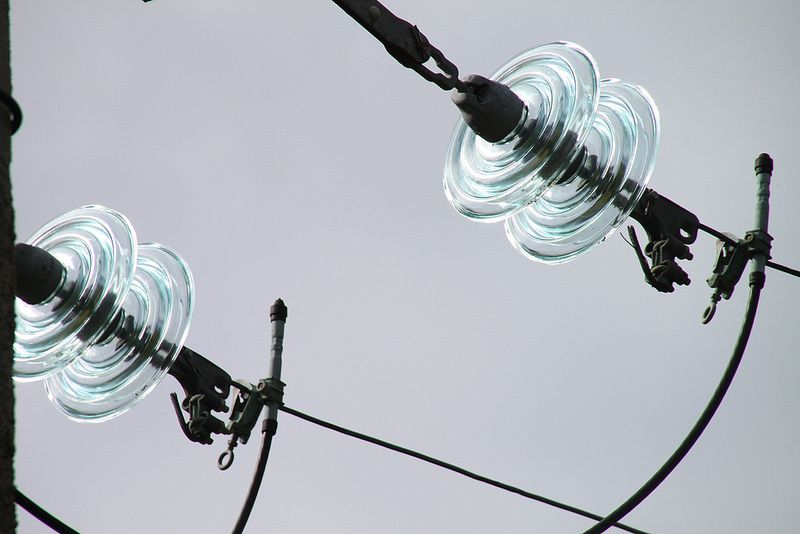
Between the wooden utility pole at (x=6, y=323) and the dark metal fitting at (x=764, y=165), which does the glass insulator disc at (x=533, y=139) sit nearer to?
the dark metal fitting at (x=764, y=165)

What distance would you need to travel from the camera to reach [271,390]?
22.9 ft

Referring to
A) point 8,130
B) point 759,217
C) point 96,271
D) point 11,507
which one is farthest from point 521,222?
point 11,507

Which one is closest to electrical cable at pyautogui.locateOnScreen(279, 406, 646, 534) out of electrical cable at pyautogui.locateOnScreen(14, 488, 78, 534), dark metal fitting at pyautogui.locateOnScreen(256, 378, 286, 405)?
dark metal fitting at pyautogui.locateOnScreen(256, 378, 286, 405)

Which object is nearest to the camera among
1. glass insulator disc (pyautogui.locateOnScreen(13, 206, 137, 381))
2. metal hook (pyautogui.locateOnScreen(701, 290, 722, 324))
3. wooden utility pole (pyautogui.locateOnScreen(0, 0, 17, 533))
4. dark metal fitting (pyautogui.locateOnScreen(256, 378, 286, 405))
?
wooden utility pole (pyautogui.locateOnScreen(0, 0, 17, 533))

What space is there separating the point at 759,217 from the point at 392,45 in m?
2.34

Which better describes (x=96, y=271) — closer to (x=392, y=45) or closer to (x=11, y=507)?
(x=392, y=45)

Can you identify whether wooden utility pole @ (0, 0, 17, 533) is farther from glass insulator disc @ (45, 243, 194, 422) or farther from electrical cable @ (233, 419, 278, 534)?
electrical cable @ (233, 419, 278, 534)

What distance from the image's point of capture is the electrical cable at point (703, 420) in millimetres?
5723

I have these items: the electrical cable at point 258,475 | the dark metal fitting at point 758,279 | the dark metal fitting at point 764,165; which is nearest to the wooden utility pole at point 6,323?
the electrical cable at point 258,475

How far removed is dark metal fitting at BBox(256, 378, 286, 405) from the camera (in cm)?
691

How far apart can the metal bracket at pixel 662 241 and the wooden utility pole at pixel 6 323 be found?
3.32 metres

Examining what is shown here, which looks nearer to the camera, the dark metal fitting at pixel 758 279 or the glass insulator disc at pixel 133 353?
the glass insulator disc at pixel 133 353

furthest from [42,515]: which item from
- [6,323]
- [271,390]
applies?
[271,390]

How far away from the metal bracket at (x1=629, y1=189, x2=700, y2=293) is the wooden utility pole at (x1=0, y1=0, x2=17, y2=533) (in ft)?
10.9
